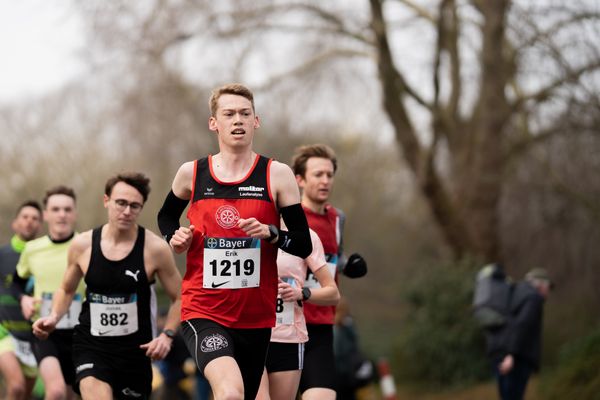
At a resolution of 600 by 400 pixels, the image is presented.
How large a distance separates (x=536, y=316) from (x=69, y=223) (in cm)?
470

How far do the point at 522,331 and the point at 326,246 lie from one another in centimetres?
367

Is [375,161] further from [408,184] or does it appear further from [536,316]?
[536,316]

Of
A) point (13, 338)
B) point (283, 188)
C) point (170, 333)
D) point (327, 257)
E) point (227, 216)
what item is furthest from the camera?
point (13, 338)

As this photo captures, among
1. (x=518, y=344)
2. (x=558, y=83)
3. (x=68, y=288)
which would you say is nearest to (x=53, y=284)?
(x=68, y=288)

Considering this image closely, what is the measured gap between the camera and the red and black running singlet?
5.70 m

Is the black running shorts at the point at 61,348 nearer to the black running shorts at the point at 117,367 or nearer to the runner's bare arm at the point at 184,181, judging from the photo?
the black running shorts at the point at 117,367

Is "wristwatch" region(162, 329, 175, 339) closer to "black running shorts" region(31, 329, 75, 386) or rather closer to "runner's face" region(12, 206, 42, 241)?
"black running shorts" region(31, 329, 75, 386)

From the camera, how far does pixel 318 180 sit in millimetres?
7445

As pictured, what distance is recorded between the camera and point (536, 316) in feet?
34.2

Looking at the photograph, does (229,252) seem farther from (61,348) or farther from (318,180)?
(61,348)

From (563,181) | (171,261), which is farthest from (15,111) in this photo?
(171,261)

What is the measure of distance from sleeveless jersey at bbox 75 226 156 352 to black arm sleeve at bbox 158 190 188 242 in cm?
Answer: 107

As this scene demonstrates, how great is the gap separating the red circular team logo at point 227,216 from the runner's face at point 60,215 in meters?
3.34

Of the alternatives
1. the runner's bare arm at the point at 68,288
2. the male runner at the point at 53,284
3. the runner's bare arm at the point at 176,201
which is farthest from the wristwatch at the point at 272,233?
the male runner at the point at 53,284
